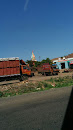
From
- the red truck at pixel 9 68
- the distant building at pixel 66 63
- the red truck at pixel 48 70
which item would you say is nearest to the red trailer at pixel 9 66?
the red truck at pixel 9 68

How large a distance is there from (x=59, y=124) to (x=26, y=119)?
3.62 ft

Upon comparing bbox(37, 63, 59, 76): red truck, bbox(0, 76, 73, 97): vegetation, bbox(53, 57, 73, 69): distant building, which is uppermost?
bbox(53, 57, 73, 69): distant building

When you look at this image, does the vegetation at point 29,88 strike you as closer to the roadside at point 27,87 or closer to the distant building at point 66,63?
the roadside at point 27,87

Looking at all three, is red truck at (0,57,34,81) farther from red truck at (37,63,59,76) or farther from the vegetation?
red truck at (37,63,59,76)

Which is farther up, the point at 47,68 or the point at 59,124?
the point at 47,68

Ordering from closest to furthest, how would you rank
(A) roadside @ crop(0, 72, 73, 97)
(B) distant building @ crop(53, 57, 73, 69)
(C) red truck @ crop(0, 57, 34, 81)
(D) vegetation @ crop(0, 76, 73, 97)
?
1. (D) vegetation @ crop(0, 76, 73, 97)
2. (A) roadside @ crop(0, 72, 73, 97)
3. (C) red truck @ crop(0, 57, 34, 81)
4. (B) distant building @ crop(53, 57, 73, 69)

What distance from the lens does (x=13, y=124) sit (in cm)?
383

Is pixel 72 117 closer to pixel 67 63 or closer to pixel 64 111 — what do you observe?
pixel 64 111

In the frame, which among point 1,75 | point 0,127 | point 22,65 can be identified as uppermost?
point 22,65

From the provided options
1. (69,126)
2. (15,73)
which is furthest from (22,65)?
(69,126)

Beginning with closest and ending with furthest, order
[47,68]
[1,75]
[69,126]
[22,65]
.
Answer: [69,126] < [1,75] < [22,65] < [47,68]

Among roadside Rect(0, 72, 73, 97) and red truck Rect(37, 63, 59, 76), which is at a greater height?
red truck Rect(37, 63, 59, 76)

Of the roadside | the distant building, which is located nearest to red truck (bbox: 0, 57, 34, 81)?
the roadside

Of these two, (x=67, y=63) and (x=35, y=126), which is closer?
(x=35, y=126)
